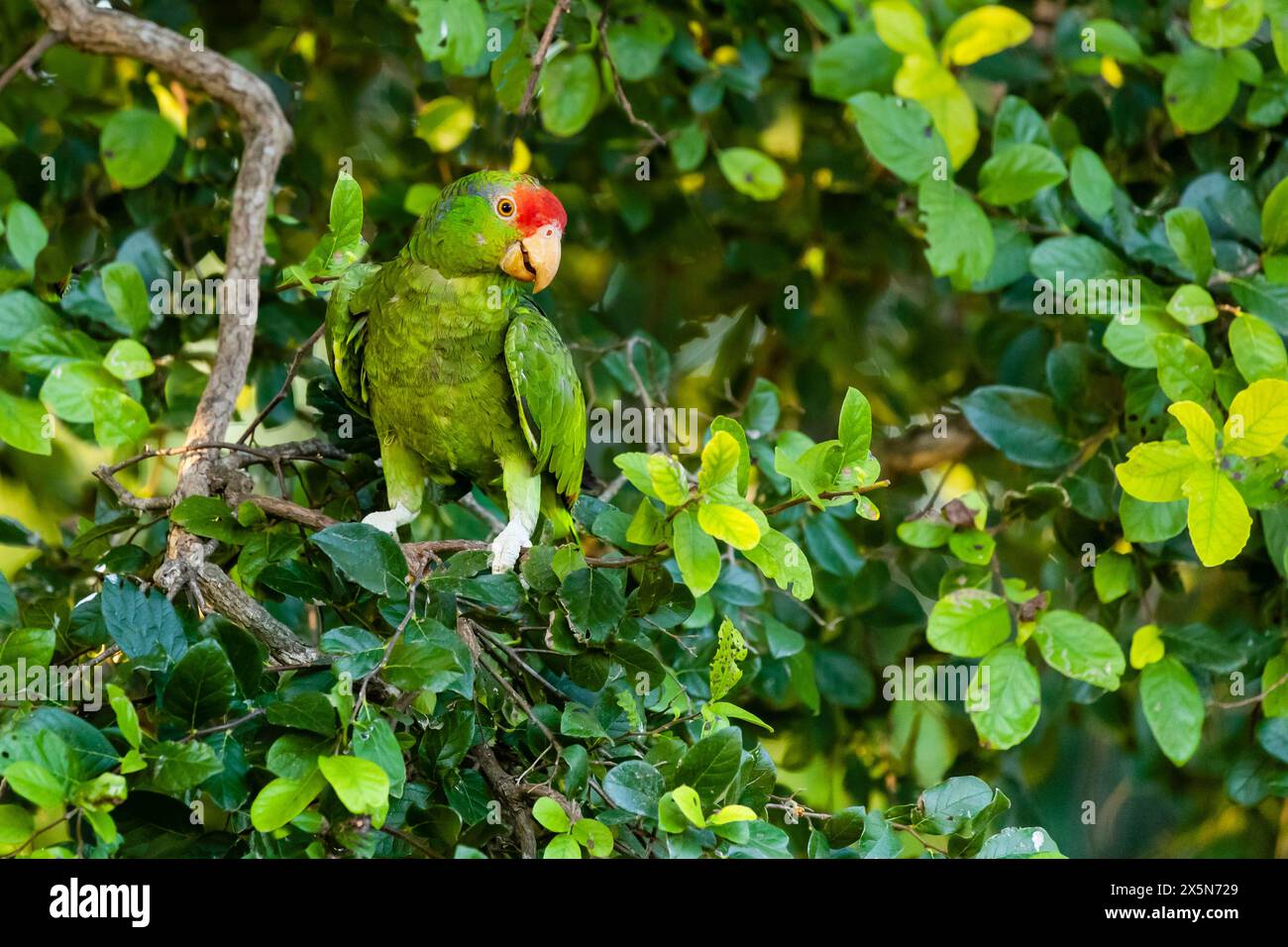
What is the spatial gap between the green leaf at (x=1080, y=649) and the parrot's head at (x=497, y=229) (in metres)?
0.94

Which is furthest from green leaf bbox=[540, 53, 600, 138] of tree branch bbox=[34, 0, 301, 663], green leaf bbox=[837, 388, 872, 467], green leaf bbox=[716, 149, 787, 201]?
green leaf bbox=[837, 388, 872, 467]

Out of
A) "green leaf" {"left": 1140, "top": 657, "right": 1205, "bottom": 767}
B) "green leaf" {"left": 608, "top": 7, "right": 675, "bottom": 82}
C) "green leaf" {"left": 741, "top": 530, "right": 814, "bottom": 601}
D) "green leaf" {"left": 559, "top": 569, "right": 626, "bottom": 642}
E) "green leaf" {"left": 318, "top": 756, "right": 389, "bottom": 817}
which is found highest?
"green leaf" {"left": 608, "top": 7, "right": 675, "bottom": 82}

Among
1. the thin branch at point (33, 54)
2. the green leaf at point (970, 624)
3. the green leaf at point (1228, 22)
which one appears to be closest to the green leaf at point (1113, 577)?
the green leaf at point (970, 624)

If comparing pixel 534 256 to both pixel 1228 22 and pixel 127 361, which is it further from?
pixel 1228 22

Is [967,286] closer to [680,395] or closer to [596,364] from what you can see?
[596,364]

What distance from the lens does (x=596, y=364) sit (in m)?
2.33

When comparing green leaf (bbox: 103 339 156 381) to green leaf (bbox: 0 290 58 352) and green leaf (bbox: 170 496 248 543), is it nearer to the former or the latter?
green leaf (bbox: 0 290 58 352)

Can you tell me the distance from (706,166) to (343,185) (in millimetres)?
1398

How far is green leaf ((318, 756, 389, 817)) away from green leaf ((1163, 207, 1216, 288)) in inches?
59.4

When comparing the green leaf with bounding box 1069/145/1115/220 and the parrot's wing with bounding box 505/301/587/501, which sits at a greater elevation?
the green leaf with bounding box 1069/145/1115/220

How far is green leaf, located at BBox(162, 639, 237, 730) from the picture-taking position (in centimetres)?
113

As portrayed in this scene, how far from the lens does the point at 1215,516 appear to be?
136 centimetres

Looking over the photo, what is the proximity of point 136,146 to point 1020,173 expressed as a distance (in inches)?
62.8
